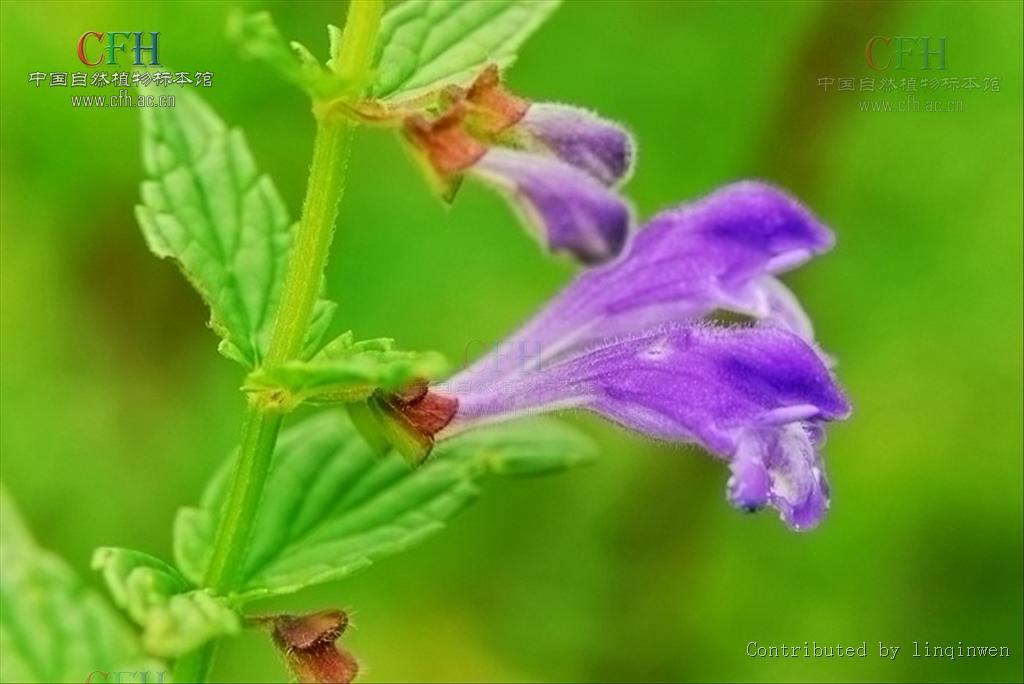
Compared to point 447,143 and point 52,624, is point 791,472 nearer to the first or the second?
point 447,143

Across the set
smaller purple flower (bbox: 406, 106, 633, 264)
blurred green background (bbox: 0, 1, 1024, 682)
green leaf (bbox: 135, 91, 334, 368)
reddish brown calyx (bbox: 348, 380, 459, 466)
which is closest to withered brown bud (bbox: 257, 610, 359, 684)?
reddish brown calyx (bbox: 348, 380, 459, 466)

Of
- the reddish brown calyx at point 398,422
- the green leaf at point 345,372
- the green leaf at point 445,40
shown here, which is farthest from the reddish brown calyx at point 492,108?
the reddish brown calyx at point 398,422

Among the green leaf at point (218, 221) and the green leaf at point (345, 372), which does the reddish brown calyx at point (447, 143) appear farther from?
the green leaf at point (218, 221)

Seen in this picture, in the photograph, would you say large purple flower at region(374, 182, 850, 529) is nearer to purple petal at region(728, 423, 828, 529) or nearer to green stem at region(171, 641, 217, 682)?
purple petal at region(728, 423, 828, 529)

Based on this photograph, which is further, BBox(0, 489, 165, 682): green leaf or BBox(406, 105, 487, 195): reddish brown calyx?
BBox(0, 489, 165, 682): green leaf

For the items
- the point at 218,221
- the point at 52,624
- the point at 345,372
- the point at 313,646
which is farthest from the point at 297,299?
the point at 52,624

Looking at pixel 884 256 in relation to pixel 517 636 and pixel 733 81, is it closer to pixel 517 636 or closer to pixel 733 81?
pixel 733 81

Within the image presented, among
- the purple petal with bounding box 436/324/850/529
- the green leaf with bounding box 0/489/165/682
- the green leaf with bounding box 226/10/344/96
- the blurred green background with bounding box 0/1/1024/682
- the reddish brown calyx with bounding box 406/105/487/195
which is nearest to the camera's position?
the green leaf with bounding box 226/10/344/96
